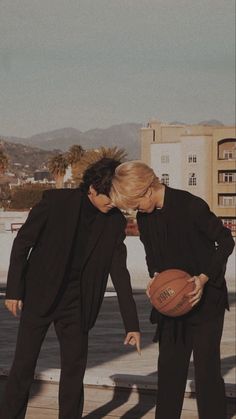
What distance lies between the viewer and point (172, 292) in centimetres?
679

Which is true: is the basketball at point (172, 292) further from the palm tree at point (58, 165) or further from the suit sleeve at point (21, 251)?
the palm tree at point (58, 165)

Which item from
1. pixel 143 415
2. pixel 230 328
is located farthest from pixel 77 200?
pixel 230 328

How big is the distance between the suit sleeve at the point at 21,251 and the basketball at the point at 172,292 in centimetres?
81

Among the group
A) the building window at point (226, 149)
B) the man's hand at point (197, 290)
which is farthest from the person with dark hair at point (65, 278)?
the building window at point (226, 149)

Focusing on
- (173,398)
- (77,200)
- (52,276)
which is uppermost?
(77,200)

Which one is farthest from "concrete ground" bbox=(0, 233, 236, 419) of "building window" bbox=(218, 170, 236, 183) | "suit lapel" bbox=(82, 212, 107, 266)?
"building window" bbox=(218, 170, 236, 183)

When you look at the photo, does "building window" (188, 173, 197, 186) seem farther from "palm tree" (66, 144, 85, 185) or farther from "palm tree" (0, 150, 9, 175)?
"palm tree" (0, 150, 9, 175)

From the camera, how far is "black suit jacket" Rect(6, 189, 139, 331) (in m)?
7.26

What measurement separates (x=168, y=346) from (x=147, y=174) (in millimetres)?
1086

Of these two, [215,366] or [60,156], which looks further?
[60,156]

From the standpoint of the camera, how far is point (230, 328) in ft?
66.7

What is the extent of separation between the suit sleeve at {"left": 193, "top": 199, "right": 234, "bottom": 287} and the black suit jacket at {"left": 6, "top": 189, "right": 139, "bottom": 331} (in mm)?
682

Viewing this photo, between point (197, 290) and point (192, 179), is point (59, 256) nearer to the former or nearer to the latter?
point (197, 290)

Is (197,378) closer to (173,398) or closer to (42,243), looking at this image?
(173,398)
